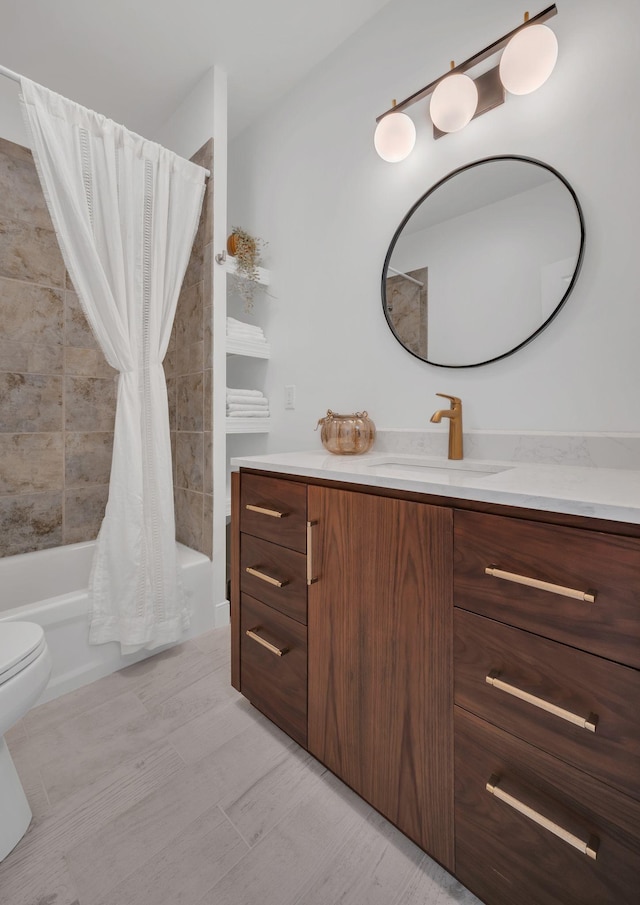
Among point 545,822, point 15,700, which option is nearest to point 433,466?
point 545,822

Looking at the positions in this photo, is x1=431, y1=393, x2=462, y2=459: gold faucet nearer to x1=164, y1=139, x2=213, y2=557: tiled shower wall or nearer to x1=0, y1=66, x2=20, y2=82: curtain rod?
x1=164, y1=139, x2=213, y2=557: tiled shower wall

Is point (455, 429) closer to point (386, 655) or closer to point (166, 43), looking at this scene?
point (386, 655)

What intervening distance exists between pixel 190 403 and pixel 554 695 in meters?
1.96

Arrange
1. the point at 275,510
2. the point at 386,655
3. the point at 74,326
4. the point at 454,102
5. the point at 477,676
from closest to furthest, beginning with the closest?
the point at 477,676, the point at 386,655, the point at 275,510, the point at 454,102, the point at 74,326

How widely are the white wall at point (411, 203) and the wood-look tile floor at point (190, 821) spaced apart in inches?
47.4

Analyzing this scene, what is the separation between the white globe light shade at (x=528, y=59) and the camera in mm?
1148

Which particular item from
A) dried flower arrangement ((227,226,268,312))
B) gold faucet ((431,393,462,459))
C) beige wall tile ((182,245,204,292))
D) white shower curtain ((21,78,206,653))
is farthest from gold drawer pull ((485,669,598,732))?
beige wall tile ((182,245,204,292))

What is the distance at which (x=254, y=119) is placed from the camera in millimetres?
2260

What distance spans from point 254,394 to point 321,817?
5.63 ft

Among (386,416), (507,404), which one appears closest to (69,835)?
(386,416)

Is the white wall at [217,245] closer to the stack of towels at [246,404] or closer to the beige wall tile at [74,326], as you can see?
the stack of towels at [246,404]

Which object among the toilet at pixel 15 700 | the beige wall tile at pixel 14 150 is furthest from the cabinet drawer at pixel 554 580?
the beige wall tile at pixel 14 150

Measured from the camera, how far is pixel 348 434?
5.10 feet

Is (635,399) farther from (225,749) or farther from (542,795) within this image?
(225,749)
